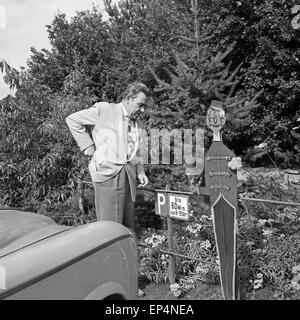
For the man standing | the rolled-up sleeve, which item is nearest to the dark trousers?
the man standing

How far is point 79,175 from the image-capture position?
17.6ft

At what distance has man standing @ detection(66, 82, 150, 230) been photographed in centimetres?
347

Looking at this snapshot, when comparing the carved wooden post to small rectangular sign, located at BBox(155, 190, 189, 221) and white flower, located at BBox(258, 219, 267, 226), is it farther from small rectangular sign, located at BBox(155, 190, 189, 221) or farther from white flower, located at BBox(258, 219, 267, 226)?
white flower, located at BBox(258, 219, 267, 226)

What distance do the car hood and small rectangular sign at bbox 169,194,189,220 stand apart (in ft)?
5.50

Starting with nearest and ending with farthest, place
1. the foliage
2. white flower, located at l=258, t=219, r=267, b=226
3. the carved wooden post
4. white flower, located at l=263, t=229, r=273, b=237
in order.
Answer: the carved wooden post → the foliage → white flower, located at l=263, t=229, r=273, b=237 → white flower, located at l=258, t=219, r=267, b=226

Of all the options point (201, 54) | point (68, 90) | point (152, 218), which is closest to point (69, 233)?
point (152, 218)

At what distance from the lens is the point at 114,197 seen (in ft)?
11.6

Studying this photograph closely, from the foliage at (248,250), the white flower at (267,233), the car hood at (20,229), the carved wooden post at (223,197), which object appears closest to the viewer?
the car hood at (20,229)

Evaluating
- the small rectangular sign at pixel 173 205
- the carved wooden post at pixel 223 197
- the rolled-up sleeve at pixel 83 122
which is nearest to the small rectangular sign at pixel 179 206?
the small rectangular sign at pixel 173 205

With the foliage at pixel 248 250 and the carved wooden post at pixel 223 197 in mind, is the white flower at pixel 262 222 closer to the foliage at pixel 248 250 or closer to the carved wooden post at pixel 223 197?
the foliage at pixel 248 250

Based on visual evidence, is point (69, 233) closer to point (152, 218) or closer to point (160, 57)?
point (152, 218)

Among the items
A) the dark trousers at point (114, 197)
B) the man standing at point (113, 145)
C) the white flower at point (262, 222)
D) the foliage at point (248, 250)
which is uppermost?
the man standing at point (113, 145)

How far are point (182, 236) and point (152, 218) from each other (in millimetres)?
720

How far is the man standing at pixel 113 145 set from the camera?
347 centimetres
